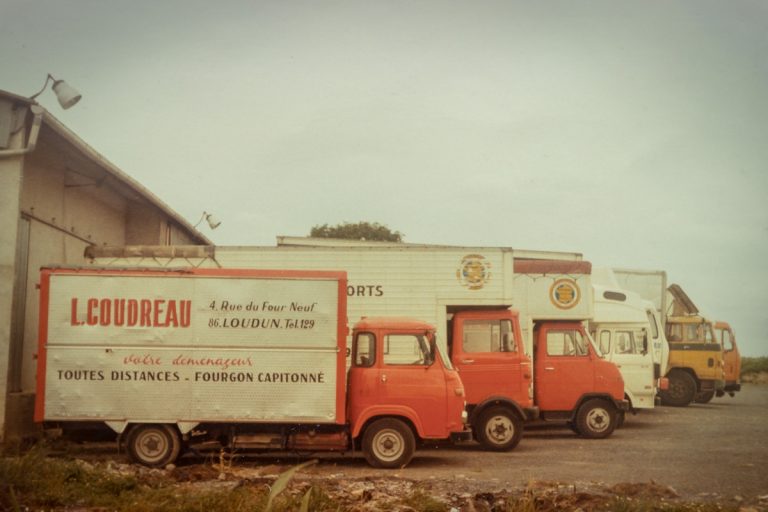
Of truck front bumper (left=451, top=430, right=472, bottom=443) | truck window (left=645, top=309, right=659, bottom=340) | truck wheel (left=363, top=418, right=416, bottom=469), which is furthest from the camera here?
truck window (left=645, top=309, right=659, bottom=340)

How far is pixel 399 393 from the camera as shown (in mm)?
10828

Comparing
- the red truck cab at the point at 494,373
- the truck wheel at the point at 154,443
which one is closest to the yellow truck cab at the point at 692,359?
the red truck cab at the point at 494,373

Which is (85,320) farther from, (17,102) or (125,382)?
(17,102)

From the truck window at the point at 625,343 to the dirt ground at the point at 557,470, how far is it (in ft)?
6.22

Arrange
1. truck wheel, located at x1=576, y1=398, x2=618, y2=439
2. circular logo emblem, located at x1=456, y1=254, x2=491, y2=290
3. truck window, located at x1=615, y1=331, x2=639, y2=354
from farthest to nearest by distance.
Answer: truck window, located at x1=615, y1=331, x2=639, y2=354
truck wheel, located at x1=576, y1=398, x2=618, y2=439
circular logo emblem, located at x1=456, y1=254, x2=491, y2=290

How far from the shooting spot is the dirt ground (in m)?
8.41

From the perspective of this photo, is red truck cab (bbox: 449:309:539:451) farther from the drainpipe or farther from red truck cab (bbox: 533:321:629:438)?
the drainpipe

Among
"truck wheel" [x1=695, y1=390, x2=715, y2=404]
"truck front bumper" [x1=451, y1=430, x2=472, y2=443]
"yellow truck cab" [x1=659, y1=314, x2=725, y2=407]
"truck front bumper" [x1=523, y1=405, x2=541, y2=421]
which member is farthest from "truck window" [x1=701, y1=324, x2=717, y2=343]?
"truck front bumper" [x1=451, y1=430, x2=472, y2=443]

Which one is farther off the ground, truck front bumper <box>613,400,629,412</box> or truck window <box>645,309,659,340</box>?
truck window <box>645,309,659,340</box>

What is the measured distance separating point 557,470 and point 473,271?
13.0ft

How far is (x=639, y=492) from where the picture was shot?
8.41 metres

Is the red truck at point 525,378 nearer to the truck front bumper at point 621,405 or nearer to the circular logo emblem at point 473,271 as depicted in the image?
the truck front bumper at point 621,405

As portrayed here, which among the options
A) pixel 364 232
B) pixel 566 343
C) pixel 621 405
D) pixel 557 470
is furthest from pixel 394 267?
pixel 364 232

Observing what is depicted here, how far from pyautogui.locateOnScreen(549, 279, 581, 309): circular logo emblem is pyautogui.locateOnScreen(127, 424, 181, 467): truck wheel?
24.6 ft
